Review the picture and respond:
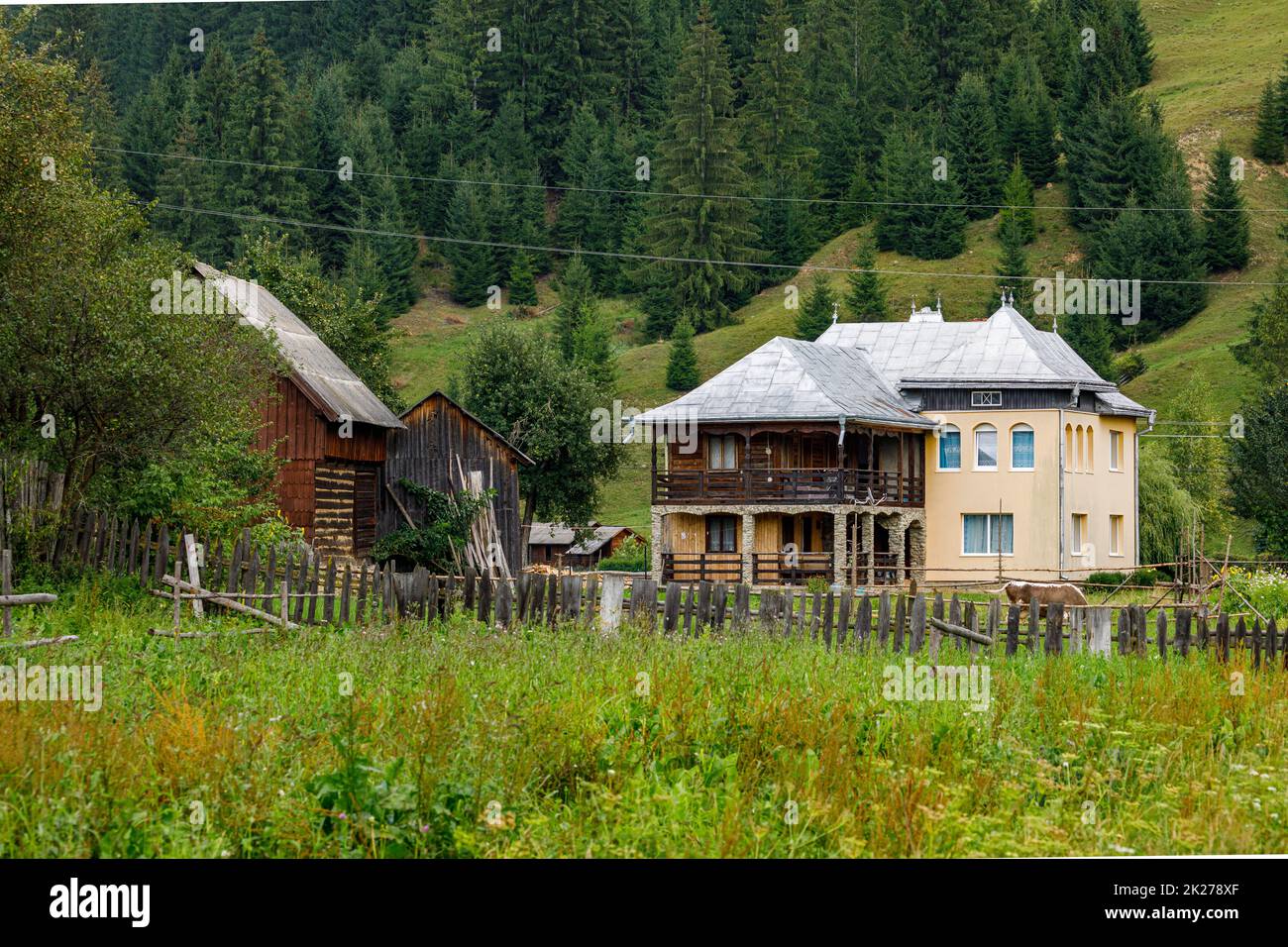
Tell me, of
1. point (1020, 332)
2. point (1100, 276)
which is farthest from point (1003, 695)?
point (1100, 276)

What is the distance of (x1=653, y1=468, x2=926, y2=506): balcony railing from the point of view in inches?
1583

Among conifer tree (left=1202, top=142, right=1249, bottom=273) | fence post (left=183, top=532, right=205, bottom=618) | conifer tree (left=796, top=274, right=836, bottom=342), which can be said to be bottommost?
fence post (left=183, top=532, right=205, bottom=618)

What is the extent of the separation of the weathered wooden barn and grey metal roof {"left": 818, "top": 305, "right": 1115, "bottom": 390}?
14.7m

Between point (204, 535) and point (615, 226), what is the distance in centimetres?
7911

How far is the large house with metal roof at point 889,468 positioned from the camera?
40531 mm

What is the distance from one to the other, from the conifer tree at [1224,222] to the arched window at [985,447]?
46365 millimetres

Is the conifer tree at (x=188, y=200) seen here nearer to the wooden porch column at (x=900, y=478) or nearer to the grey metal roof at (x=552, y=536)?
the grey metal roof at (x=552, y=536)

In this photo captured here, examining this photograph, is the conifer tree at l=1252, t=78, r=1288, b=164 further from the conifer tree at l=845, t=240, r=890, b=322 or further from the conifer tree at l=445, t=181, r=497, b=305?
the conifer tree at l=445, t=181, r=497, b=305

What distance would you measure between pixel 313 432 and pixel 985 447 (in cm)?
2176

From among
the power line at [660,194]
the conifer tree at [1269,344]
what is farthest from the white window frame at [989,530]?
the power line at [660,194]

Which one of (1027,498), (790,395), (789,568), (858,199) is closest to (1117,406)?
(1027,498)

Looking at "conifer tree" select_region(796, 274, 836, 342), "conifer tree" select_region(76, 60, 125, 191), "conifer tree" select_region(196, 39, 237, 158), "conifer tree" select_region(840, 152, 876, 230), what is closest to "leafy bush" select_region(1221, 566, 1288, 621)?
"conifer tree" select_region(796, 274, 836, 342)

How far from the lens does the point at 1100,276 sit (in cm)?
8306

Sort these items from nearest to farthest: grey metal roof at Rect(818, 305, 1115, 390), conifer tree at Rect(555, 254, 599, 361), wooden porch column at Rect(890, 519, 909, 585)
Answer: wooden porch column at Rect(890, 519, 909, 585), grey metal roof at Rect(818, 305, 1115, 390), conifer tree at Rect(555, 254, 599, 361)
